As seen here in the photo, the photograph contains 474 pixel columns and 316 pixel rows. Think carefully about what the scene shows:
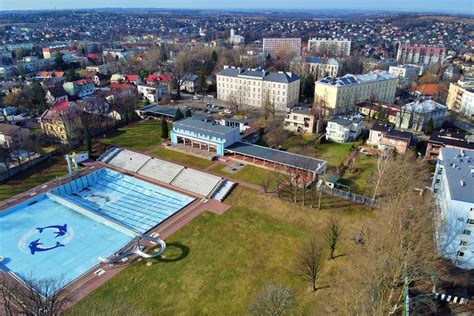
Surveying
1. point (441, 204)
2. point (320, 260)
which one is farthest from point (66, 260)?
point (441, 204)

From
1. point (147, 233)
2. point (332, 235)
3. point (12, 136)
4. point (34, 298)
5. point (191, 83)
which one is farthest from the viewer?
point (191, 83)

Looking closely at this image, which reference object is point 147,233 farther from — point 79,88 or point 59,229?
point 79,88

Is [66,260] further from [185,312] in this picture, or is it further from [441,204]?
[441,204]

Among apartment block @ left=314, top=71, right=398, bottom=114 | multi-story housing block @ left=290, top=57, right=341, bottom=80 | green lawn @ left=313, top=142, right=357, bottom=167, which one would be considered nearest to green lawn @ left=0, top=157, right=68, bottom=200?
green lawn @ left=313, top=142, right=357, bottom=167

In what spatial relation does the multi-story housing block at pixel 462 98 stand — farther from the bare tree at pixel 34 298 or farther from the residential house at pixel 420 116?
the bare tree at pixel 34 298

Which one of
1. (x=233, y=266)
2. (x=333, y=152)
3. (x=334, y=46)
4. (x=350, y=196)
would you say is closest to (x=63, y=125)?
(x=233, y=266)

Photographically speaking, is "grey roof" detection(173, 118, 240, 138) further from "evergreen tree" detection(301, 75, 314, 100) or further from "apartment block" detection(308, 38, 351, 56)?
"apartment block" detection(308, 38, 351, 56)
